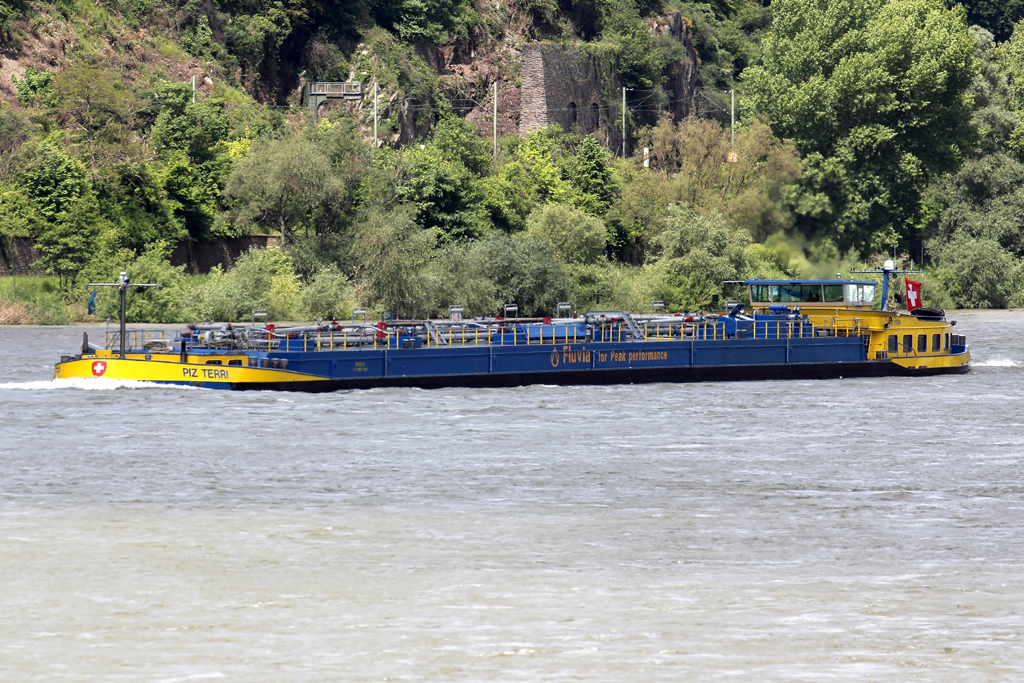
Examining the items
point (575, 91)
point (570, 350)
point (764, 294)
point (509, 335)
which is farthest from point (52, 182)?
A: point (575, 91)

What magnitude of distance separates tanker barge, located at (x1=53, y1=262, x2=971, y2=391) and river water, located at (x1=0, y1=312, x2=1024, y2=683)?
3.84 meters

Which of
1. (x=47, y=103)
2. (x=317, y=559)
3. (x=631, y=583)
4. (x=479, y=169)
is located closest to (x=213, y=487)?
(x=317, y=559)

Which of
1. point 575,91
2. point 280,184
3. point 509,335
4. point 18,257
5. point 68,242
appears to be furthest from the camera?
point 575,91

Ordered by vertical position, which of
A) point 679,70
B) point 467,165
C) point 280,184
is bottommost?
point 280,184

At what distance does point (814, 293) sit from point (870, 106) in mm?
53841

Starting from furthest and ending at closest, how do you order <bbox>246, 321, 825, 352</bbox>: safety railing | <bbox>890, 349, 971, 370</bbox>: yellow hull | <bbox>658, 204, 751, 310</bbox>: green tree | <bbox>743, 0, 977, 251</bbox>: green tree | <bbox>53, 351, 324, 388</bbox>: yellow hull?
<bbox>743, 0, 977, 251</bbox>: green tree < <bbox>658, 204, 751, 310</bbox>: green tree < <bbox>890, 349, 971, 370</bbox>: yellow hull < <bbox>246, 321, 825, 352</bbox>: safety railing < <bbox>53, 351, 324, 388</bbox>: yellow hull

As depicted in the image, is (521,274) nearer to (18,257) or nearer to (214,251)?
(214,251)

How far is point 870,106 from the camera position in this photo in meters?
106

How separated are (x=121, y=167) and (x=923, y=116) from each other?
62827 mm

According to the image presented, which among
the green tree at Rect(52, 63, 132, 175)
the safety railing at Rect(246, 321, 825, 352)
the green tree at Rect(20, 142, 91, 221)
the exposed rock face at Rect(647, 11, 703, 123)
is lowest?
the safety railing at Rect(246, 321, 825, 352)

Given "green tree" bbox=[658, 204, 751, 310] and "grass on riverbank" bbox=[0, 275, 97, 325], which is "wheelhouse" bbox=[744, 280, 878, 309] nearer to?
"green tree" bbox=[658, 204, 751, 310]

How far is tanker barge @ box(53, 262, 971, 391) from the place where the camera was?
4400cm

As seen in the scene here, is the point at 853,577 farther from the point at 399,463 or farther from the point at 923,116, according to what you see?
the point at 923,116

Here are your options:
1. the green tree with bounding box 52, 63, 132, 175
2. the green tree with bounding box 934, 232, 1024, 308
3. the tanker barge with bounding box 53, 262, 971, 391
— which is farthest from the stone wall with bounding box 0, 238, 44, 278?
the green tree with bounding box 934, 232, 1024, 308
